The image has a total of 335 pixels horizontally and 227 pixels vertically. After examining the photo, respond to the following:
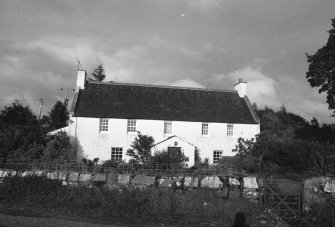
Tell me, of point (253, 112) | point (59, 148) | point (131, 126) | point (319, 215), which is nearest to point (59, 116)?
point (131, 126)

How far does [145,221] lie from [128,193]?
81.4 inches

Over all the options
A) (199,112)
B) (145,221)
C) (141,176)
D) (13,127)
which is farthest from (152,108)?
(145,221)

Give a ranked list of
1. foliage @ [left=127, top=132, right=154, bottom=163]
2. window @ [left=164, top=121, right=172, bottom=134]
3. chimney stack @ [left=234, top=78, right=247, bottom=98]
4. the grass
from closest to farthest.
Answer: the grass → foliage @ [left=127, top=132, right=154, bottom=163] → window @ [left=164, top=121, right=172, bottom=134] → chimney stack @ [left=234, top=78, right=247, bottom=98]

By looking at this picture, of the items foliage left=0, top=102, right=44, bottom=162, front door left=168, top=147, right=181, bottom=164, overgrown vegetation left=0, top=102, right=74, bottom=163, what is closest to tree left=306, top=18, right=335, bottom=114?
front door left=168, top=147, right=181, bottom=164

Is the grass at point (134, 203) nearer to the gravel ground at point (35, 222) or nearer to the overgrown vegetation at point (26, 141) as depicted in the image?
the gravel ground at point (35, 222)

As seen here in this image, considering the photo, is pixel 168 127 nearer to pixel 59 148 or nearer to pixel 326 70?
pixel 59 148

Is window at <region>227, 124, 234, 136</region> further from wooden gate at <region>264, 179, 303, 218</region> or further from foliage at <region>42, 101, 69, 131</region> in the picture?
foliage at <region>42, 101, 69, 131</region>

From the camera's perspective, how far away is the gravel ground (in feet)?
32.8

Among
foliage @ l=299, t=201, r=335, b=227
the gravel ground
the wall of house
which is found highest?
the wall of house

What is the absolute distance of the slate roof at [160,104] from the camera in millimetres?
36000

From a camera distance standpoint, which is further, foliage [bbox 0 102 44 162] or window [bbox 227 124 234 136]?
window [bbox 227 124 234 136]

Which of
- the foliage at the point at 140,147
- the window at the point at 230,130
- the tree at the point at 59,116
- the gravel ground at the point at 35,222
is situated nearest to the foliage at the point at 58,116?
the tree at the point at 59,116

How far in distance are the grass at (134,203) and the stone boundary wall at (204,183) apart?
260mm

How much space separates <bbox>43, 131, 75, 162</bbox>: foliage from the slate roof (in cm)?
330
